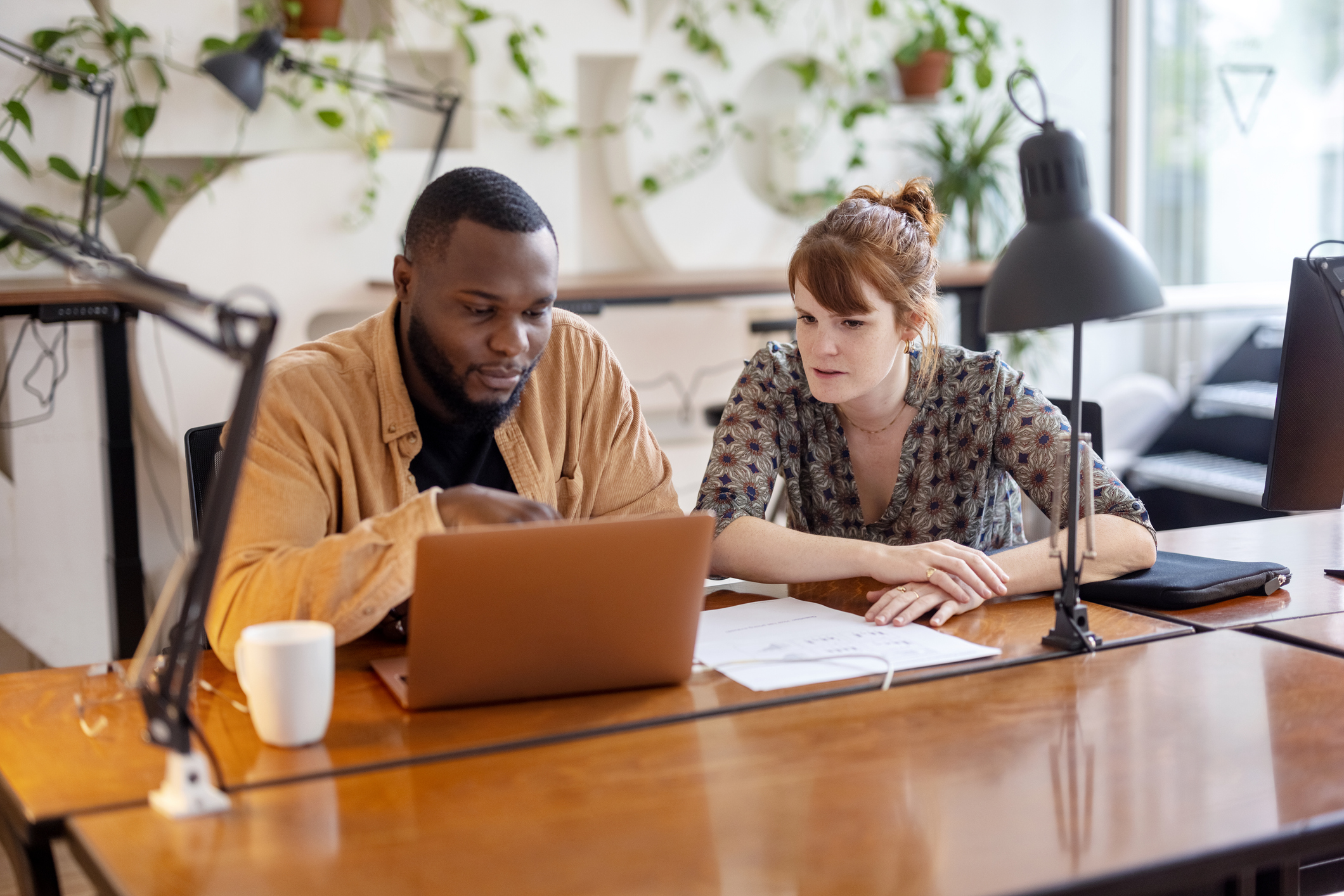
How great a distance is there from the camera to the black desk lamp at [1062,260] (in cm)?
132

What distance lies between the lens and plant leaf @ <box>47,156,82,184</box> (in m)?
3.22

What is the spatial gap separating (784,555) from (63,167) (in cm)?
235

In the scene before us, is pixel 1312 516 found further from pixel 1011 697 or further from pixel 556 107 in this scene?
pixel 556 107

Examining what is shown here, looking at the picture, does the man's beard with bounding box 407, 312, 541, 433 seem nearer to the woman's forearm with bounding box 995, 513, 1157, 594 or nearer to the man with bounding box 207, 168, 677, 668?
the man with bounding box 207, 168, 677, 668

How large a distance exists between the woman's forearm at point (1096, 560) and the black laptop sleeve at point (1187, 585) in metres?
0.02

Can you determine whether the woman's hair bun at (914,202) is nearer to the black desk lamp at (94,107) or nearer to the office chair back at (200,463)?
the office chair back at (200,463)

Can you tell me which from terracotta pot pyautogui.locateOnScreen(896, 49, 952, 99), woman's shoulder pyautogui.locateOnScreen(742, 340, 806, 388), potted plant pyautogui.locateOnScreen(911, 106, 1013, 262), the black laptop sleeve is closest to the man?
woman's shoulder pyautogui.locateOnScreen(742, 340, 806, 388)

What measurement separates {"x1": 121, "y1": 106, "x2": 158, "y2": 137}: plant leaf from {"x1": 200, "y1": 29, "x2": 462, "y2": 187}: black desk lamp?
0.28 meters

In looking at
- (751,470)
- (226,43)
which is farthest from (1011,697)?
(226,43)

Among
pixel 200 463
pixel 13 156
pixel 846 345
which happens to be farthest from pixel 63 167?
pixel 846 345

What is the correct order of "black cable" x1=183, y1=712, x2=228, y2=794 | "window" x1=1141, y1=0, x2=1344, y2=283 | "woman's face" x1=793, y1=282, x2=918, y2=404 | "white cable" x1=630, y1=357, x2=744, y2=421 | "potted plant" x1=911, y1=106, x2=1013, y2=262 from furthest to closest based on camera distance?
"window" x1=1141, y1=0, x2=1344, y2=283 → "potted plant" x1=911, y1=106, x2=1013, y2=262 → "white cable" x1=630, y1=357, x2=744, y2=421 → "woman's face" x1=793, y1=282, x2=918, y2=404 → "black cable" x1=183, y1=712, x2=228, y2=794

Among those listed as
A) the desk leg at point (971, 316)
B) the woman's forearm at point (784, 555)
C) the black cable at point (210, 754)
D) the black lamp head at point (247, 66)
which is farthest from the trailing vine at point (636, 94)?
the black cable at point (210, 754)

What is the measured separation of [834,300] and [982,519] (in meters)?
0.43

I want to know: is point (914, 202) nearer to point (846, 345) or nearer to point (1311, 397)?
point (846, 345)
